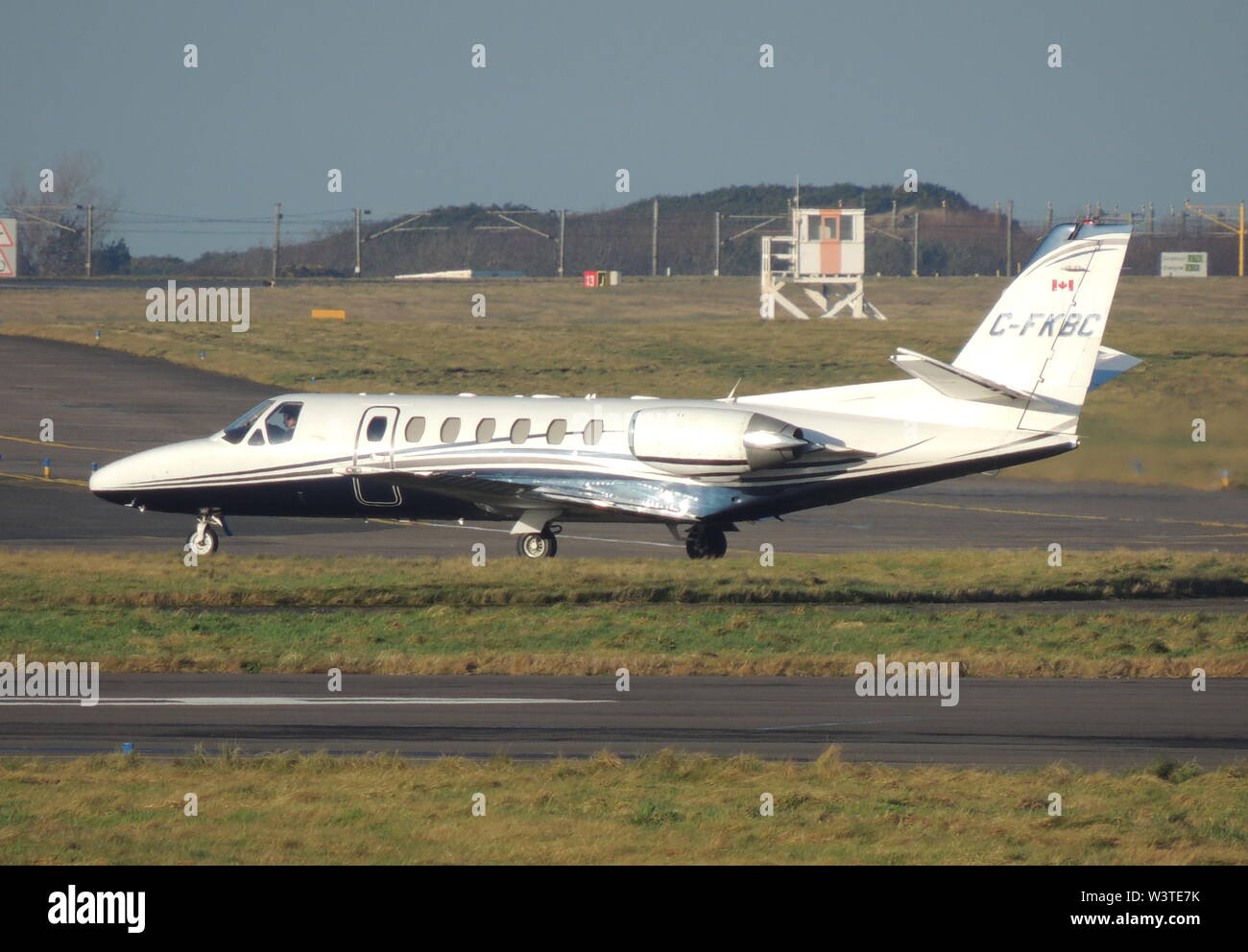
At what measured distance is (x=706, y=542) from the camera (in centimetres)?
2912

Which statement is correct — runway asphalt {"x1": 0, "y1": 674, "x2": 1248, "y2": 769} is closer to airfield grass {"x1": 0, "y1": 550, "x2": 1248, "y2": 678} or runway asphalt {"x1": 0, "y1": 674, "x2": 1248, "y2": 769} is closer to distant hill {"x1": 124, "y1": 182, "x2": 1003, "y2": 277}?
airfield grass {"x1": 0, "y1": 550, "x2": 1248, "y2": 678}

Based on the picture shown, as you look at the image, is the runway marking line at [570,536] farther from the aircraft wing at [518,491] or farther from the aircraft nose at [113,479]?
the aircraft nose at [113,479]

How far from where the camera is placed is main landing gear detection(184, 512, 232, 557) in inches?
1152

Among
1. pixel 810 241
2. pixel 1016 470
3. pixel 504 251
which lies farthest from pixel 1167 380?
pixel 504 251

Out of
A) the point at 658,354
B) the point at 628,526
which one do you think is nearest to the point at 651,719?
the point at 628,526

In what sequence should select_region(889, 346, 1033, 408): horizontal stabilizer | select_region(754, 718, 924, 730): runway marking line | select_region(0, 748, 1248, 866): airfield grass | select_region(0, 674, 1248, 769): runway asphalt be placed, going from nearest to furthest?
select_region(0, 748, 1248, 866): airfield grass → select_region(0, 674, 1248, 769): runway asphalt → select_region(754, 718, 924, 730): runway marking line → select_region(889, 346, 1033, 408): horizontal stabilizer

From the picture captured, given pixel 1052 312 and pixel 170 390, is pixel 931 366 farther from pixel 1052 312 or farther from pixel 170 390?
pixel 170 390

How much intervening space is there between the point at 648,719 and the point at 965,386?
1224 centimetres

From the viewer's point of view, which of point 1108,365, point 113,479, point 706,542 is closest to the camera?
point 1108,365

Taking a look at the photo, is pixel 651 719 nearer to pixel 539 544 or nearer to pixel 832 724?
pixel 832 724

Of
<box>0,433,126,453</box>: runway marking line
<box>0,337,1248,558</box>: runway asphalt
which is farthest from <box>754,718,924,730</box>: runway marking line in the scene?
<box>0,433,126,453</box>: runway marking line

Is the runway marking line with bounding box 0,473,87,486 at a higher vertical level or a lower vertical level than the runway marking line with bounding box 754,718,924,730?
higher

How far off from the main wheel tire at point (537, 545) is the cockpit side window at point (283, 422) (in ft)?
14.5
